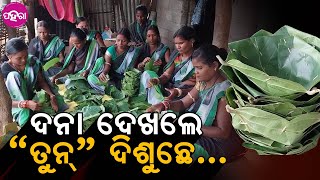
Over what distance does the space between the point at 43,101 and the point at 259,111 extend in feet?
2.79

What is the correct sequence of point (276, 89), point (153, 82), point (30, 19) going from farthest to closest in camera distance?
point (153, 82) < point (30, 19) < point (276, 89)

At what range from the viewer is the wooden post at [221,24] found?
6.19ft

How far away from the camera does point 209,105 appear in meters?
1.92

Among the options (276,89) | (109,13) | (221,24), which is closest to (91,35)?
(109,13)

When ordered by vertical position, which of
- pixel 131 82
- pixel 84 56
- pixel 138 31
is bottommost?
pixel 131 82

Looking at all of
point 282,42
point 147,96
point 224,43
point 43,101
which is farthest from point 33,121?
point 282,42

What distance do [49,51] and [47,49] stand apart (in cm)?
1

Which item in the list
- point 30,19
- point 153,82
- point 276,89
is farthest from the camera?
point 153,82

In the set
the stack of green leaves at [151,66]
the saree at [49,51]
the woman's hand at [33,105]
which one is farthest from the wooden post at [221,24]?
the woman's hand at [33,105]

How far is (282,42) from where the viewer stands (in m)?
1.82

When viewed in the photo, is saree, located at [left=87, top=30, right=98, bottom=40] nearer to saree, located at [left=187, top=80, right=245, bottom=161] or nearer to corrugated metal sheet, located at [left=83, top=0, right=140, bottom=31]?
corrugated metal sheet, located at [left=83, top=0, right=140, bottom=31]

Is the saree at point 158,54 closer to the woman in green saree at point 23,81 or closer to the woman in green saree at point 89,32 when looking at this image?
the woman in green saree at point 89,32

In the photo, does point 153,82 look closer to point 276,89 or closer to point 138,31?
point 138,31

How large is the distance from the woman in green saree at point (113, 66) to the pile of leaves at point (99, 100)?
2cm
